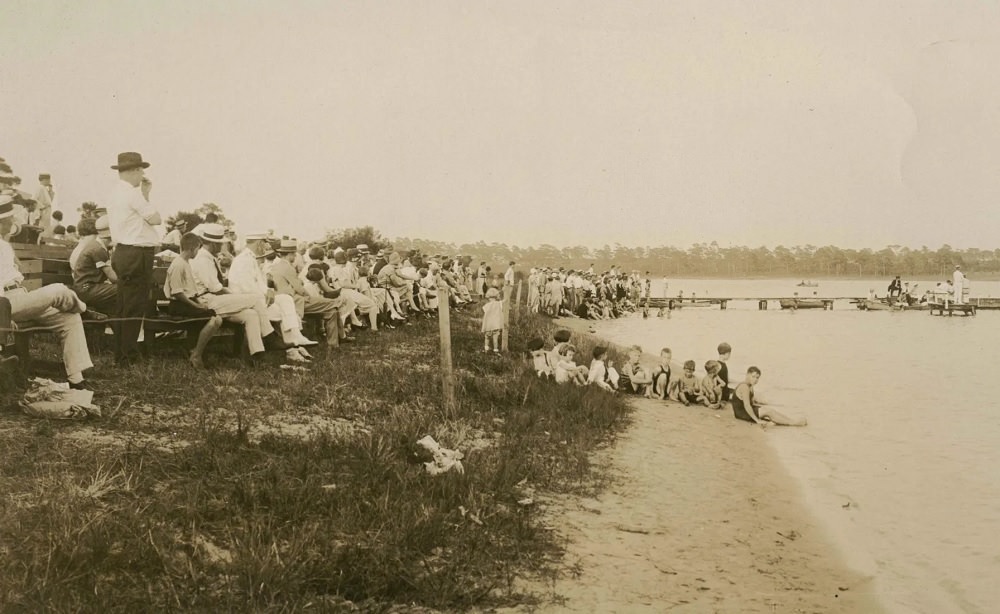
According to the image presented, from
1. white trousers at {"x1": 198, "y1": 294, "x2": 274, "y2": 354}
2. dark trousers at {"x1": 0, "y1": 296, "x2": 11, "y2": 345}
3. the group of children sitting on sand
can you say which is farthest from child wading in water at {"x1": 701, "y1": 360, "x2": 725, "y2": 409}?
dark trousers at {"x1": 0, "y1": 296, "x2": 11, "y2": 345}

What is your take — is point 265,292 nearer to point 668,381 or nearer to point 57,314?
point 57,314

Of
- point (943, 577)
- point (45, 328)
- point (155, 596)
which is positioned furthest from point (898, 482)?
point (45, 328)

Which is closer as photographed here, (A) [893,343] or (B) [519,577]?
(B) [519,577]

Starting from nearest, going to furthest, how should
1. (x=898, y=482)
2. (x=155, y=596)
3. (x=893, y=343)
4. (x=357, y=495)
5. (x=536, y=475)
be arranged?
(x=155, y=596)
(x=357, y=495)
(x=536, y=475)
(x=898, y=482)
(x=893, y=343)

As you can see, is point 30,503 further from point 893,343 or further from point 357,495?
point 893,343

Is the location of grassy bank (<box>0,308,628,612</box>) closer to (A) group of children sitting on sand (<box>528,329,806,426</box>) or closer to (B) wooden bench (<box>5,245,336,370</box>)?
(B) wooden bench (<box>5,245,336,370</box>)

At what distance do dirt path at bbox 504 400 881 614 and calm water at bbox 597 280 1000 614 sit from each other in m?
0.44

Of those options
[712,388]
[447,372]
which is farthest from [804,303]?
[447,372]

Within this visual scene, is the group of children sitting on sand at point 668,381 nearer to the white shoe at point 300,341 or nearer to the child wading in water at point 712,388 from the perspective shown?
the child wading in water at point 712,388

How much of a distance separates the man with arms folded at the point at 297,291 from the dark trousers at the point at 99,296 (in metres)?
2.41

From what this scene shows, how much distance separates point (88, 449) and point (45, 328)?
1530 mm

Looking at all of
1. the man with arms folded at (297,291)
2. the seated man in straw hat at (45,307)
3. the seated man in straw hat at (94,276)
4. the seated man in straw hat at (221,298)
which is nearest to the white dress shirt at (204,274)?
the seated man in straw hat at (221,298)

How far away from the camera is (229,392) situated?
7777mm

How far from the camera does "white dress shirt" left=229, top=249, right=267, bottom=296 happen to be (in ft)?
31.9
